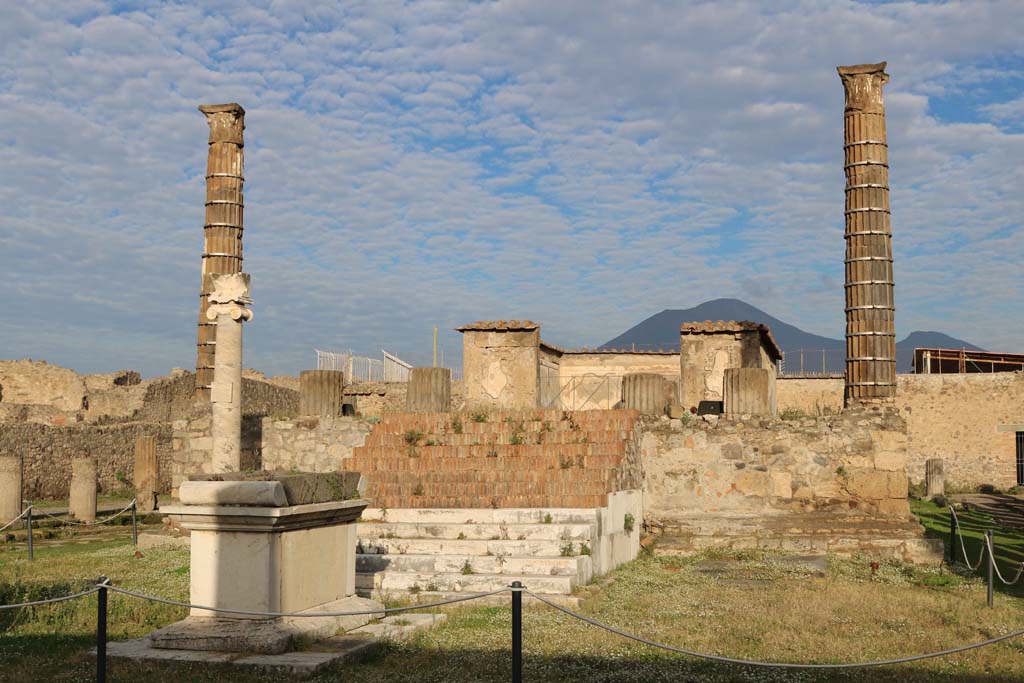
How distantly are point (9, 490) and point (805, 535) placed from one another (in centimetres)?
1653

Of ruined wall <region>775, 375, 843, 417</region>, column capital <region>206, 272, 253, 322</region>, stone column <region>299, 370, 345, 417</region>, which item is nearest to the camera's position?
column capital <region>206, 272, 253, 322</region>

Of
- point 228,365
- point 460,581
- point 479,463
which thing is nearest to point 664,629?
point 460,581

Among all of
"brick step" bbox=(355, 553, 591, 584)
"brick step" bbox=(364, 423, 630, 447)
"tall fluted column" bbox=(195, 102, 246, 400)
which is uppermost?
"tall fluted column" bbox=(195, 102, 246, 400)

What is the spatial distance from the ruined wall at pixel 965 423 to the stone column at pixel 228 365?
2490 centimetres

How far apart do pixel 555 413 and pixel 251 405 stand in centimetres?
2654

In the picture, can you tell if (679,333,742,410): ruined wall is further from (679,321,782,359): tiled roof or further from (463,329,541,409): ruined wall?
(463,329,541,409): ruined wall

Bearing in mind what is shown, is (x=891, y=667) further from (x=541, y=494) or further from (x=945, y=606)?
(x=541, y=494)

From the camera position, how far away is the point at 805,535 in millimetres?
14633

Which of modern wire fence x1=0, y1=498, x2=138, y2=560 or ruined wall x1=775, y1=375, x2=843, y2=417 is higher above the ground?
ruined wall x1=775, y1=375, x2=843, y2=417

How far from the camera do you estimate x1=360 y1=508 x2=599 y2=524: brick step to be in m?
12.0

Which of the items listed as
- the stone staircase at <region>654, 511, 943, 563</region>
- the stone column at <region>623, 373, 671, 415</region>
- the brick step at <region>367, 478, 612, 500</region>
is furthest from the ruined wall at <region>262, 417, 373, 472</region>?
the stone staircase at <region>654, 511, 943, 563</region>

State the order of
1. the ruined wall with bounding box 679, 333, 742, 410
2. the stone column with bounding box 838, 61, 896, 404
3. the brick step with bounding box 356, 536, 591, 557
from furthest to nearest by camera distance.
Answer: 1. the ruined wall with bounding box 679, 333, 742, 410
2. the stone column with bounding box 838, 61, 896, 404
3. the brick step with bounding box 356, 536, 591, 557

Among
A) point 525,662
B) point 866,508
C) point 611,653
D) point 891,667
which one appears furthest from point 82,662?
point 866,508

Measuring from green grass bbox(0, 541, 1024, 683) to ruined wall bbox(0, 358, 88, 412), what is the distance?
91.2 ft
